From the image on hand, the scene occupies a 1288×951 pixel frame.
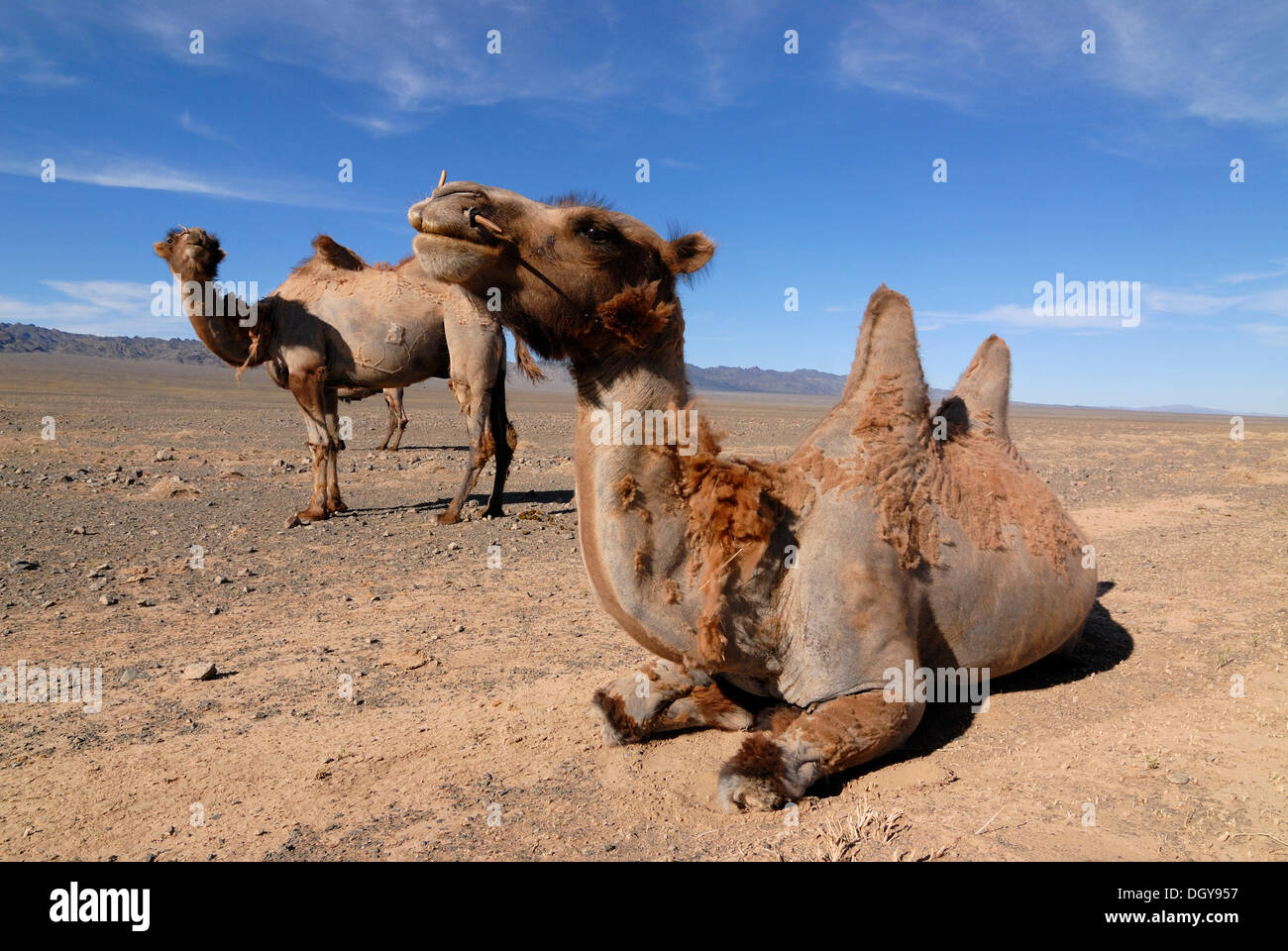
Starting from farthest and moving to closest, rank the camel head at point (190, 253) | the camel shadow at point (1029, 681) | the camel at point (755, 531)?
the camel head at point (190, 253)
the camel shadow at point (1029, 681)
the camel at point (755, 531)

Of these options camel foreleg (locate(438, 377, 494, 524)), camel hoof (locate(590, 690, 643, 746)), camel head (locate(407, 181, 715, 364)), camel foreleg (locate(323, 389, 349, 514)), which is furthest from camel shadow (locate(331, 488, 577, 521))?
camel head (locate(407, 181, 715, 364))

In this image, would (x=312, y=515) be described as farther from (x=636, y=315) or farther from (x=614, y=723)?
(x=636, y=315)

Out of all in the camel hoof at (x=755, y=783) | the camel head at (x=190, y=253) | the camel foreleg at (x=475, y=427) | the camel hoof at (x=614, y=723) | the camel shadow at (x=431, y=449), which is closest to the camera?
the camel hoof at (x=755, y=783)

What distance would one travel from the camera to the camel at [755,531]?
333 cm

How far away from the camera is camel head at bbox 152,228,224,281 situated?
33.2 feet

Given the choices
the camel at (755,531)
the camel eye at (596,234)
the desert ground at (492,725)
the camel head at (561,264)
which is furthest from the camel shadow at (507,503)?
the camel eye at (596,234)

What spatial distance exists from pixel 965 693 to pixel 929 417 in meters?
1.50

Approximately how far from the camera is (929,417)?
448 centimetres

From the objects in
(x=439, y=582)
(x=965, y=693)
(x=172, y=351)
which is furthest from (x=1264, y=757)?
(x=172, y=351)

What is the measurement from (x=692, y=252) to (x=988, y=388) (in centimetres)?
284

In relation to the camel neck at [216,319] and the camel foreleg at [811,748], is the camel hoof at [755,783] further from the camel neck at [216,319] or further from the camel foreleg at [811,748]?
the camel neck at [216,319]

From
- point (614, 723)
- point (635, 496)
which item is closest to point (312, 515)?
point (614, 723)

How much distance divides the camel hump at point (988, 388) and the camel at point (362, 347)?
691 cm
